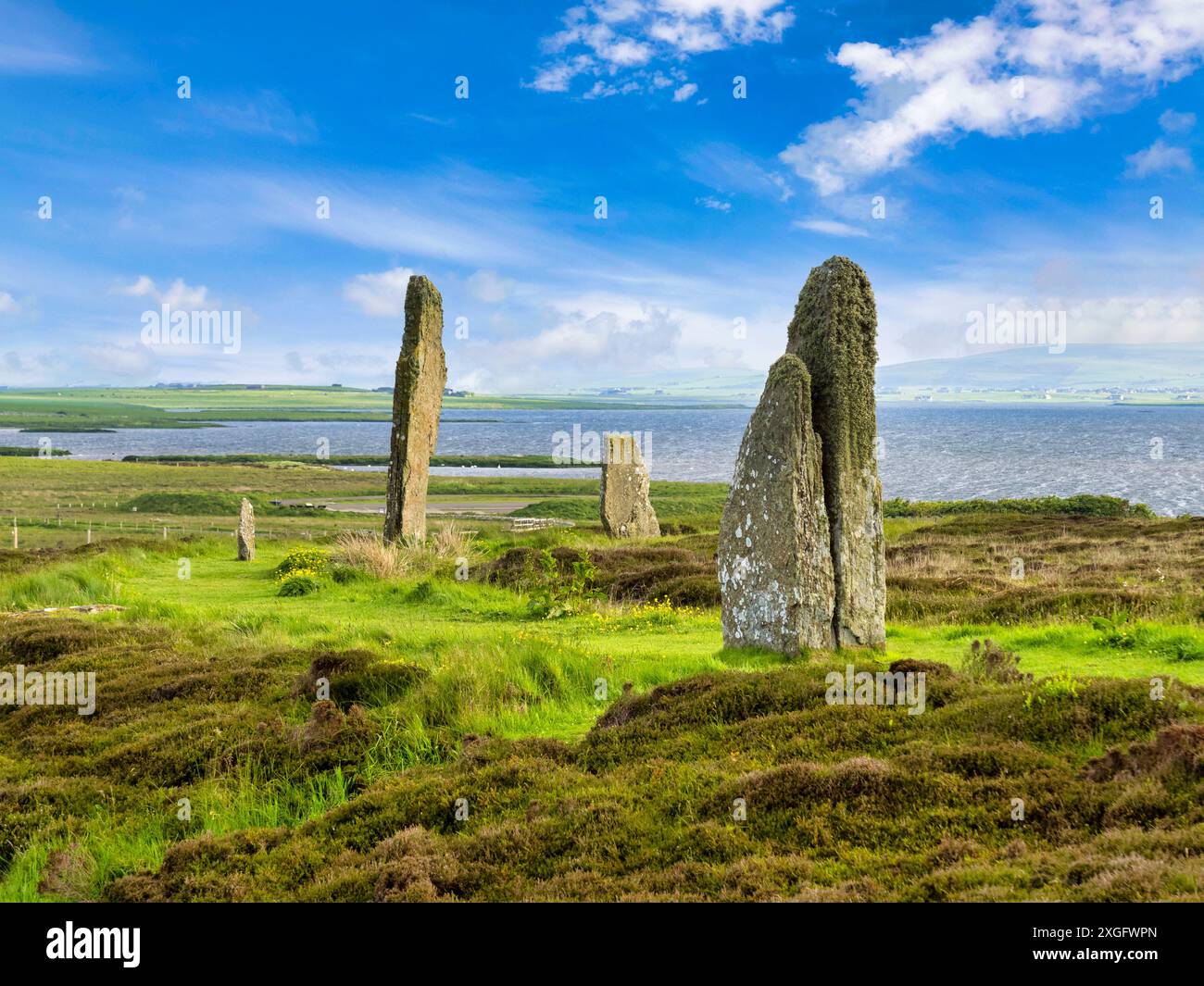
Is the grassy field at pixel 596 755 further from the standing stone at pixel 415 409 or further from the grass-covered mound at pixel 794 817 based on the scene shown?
the standing stone at pixel 415 409

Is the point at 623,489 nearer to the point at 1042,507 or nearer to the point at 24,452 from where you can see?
the point at 1042,507

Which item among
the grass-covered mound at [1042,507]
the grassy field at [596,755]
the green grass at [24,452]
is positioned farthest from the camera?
the green grass at [24,452]

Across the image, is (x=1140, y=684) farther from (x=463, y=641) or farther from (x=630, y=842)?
(x=463, y=641)

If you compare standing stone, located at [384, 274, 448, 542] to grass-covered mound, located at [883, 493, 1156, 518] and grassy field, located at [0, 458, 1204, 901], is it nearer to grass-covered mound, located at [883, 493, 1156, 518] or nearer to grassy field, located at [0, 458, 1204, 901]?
grassy field, located at [0, 458, 1204, 901]

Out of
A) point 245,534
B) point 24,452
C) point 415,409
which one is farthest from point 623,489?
point 24,452

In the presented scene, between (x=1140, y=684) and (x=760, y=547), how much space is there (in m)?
4.66

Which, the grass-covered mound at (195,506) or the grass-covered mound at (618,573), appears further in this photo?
the grass-covered mound at (195,506)

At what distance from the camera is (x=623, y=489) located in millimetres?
32656

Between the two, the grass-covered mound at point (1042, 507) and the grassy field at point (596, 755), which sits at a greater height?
the grass-covered mound at point (1042, 507)

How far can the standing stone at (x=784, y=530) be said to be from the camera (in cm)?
1158

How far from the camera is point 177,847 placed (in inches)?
293

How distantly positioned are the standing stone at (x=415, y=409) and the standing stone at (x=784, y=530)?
13.9m

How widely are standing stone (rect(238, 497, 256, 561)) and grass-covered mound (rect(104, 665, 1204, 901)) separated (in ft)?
68.0

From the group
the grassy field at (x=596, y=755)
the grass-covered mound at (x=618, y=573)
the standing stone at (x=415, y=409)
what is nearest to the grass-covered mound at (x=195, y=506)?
the standing stone at (x=415, y=409)
